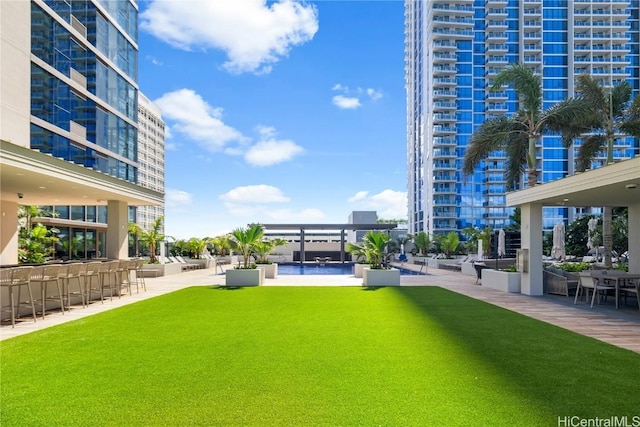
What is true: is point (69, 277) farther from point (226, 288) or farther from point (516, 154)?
point (516, 154)

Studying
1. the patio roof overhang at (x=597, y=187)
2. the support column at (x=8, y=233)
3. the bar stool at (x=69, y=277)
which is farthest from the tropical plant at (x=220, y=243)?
the patio roof overhang at (x=597, y=187)

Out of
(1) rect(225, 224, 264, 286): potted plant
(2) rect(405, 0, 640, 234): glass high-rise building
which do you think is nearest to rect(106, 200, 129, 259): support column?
(1) rect(225, 224, 264, 286): potted plant

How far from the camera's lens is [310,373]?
5.12 meters

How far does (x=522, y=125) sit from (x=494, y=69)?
5621 centimetres

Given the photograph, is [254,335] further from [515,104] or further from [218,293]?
[515,104]

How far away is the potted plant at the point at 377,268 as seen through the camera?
15820 mm

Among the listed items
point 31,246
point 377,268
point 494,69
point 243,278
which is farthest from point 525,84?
point 494,69

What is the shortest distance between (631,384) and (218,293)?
11.1 metres

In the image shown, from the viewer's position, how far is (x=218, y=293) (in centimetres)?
1335

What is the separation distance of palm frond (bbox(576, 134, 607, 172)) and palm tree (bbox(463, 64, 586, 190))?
7.76ft

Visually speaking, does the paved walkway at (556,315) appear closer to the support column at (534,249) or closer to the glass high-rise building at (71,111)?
the support column at (534,249)

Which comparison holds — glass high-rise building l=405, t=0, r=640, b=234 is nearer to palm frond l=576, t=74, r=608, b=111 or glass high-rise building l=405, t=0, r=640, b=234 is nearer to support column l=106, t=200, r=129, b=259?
palm frond l=576, t=74, r=608, b=111

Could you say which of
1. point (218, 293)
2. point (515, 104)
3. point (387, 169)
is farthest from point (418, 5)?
point (218, 293)

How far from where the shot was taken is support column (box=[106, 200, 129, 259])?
14.9 m
